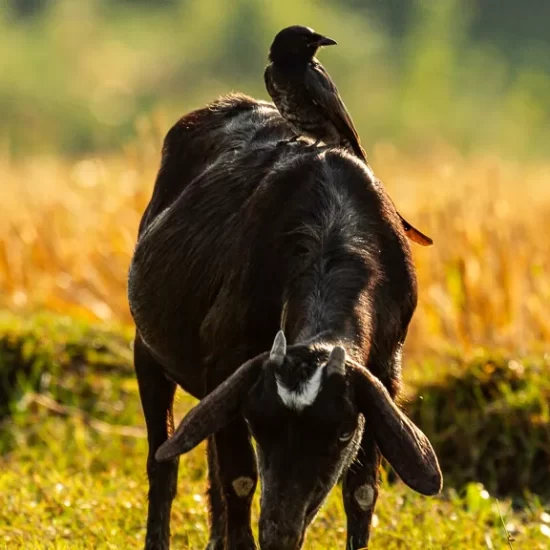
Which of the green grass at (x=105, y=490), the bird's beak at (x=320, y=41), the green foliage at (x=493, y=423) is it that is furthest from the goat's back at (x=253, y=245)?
the green foliage at (x=493, y=423)

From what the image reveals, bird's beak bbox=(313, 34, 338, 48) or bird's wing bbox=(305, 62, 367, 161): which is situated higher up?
bird's beak bbox=(313, 34, 338, 48)

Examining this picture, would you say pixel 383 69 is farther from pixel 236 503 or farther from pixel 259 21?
pixel 236 503

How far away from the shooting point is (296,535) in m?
4.64

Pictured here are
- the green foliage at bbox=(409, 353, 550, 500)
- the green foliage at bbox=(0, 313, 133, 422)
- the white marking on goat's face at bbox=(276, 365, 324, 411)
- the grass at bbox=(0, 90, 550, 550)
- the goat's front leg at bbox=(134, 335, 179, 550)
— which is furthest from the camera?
the green foliage at bbox=(0, 313, 133, 422)

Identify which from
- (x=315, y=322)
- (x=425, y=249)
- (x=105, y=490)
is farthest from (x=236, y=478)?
(x=425, y=249)

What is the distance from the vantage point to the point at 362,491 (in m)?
5.67

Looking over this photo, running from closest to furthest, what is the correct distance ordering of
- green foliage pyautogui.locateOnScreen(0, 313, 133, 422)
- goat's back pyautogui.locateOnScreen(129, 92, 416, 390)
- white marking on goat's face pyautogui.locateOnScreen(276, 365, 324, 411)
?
white marking on goat's face pyautogui.locateOnScreen(276, 365, 324, 411) → goat's back pyautogui.locateOnScreen(129, 92, 416, 390) → green foliage pyautogui.locateOnScreen(0, 313, 133, 422)

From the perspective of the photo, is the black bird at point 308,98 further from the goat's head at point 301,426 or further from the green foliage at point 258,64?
the green foliage at point 258,64

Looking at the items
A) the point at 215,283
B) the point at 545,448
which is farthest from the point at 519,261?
the point at 215,283

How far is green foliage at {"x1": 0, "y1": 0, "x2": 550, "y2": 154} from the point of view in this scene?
48.5 m

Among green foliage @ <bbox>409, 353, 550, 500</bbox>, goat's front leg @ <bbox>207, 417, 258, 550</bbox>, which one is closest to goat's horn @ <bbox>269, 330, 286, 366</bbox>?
goat's front leg @ <bbox>207, 417, 258, 550</bbox>

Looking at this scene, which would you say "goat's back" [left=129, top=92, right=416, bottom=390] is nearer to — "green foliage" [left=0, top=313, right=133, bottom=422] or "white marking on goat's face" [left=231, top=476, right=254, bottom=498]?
"white marking on goat's face" [left=231, top=476, right=254, bottom=498]

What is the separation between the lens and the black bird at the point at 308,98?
636 cm

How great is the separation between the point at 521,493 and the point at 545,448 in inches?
10.8
